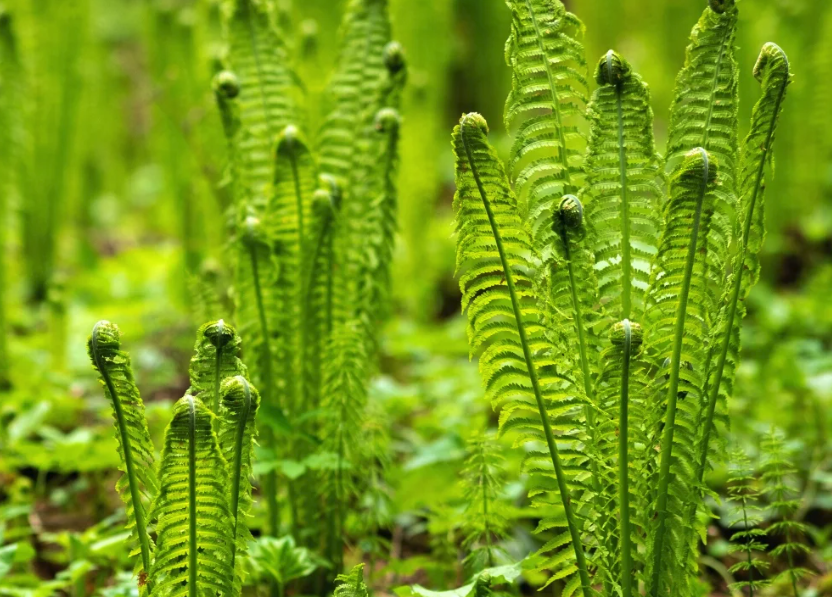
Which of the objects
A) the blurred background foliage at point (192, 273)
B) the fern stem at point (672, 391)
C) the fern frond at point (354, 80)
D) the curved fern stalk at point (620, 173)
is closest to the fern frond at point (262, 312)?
the blurred background foliage at point (192, 273)

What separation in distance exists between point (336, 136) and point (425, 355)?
1168 millimetres

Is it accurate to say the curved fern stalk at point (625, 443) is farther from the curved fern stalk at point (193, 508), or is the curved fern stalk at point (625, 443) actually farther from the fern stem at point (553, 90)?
the curved fern stalk at point (193, 508)

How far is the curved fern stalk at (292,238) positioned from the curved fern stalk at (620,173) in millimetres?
482

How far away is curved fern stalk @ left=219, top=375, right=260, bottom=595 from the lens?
830mm

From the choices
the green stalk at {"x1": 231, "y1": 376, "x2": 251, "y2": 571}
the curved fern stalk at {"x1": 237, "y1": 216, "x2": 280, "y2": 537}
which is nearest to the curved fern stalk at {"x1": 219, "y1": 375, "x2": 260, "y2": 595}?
the green stalk at {"x1": 231, "y1": 376, "x2": 251, "y2": 571}

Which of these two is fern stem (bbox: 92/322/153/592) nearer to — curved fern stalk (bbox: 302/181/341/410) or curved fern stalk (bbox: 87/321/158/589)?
curved fern stalk (bbox: 87/321/158/589)

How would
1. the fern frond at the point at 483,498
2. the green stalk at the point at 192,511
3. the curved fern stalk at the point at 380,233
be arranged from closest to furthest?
the green stalk at the point at 192,511 → the fern frond at the point at 483,498 → the curved fern stalk at the point at 380,233

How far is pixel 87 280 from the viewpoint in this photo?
124 inches

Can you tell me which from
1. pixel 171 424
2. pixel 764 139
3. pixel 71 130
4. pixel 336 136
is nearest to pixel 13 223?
pixel 71 130

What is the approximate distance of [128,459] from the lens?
859 millimetres

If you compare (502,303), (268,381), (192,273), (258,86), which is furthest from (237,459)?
(192,273)

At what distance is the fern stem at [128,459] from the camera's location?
826 mm

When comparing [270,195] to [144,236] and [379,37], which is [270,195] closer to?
[379,37]

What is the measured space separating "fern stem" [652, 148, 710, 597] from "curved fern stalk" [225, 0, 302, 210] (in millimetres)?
810
